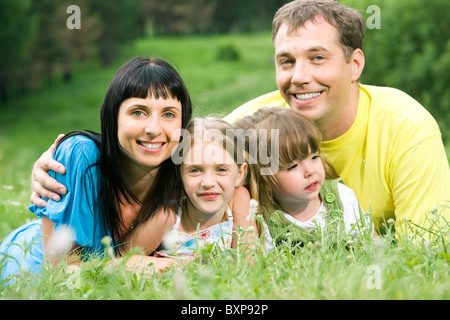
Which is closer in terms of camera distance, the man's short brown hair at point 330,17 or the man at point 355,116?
the man at point 355,116

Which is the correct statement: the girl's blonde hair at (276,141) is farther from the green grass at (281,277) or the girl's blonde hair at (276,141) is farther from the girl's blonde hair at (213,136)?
the green grass at (281,277)

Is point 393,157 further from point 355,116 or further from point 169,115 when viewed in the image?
point 169,115

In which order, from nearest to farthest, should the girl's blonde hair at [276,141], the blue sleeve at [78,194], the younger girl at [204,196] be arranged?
1. the blue sleeve at [78,194]
2. the younger girl at [204,196]
3. the girl's blonde hair at [276,141]

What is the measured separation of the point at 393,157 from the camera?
406 centimetres

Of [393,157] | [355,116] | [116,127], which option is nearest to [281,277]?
[116,127]

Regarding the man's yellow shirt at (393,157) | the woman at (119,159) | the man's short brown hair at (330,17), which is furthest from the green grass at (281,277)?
the man's short brown hair at (330,17)

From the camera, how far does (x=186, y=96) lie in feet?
12.2

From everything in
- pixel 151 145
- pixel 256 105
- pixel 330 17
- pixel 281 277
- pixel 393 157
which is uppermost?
pixel 330 17

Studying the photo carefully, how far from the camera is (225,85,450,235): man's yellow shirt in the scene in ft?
12.7

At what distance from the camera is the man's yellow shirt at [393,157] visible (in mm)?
3865

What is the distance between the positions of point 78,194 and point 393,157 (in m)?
2.23

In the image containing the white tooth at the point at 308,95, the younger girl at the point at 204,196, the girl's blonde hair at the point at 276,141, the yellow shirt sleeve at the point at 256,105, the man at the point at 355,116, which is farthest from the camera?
the yellow shirt sleeve at the point at 256,105

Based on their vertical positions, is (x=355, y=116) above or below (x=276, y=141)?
above
